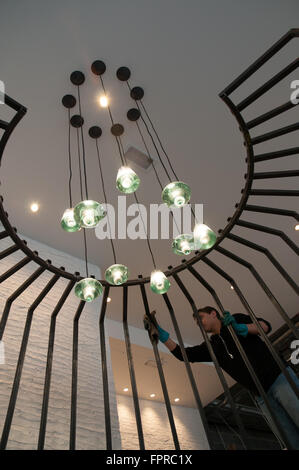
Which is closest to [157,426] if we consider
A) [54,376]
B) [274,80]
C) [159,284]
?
[54,376]

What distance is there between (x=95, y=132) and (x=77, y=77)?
1.99 feet

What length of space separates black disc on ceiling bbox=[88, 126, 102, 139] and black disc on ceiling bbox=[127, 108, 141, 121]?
360mm

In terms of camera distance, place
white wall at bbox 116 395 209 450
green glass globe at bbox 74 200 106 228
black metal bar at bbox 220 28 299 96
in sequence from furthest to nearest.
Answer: white wall at bbox 116 395 209 450 < green glass globe at bbox 74 200 106 228 < black metal bar at bbox 220 28 299 96

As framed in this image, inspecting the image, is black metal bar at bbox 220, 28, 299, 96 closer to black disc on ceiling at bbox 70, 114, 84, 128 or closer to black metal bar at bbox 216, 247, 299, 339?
black metal bar at bbox 216, 247, 299, 339

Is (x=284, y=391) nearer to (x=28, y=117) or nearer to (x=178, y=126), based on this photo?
(x=178, y=126)

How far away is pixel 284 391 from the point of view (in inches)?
95.4

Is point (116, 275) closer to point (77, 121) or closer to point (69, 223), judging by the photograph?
point (69, 223)

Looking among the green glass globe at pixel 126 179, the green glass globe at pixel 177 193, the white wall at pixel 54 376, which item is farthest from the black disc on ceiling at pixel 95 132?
the green glass globe at pixel 177 193

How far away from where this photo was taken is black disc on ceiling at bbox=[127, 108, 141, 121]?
3.77 m

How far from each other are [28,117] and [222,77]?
6.93 ft

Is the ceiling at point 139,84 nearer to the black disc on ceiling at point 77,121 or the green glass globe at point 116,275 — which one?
the black disc on ceiling at point 77,121

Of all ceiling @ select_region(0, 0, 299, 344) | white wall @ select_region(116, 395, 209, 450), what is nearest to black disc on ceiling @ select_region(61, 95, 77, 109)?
ceiling @ select_region(0, 0, 299, 344)

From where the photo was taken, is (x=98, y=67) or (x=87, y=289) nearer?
(x=87, y=289)

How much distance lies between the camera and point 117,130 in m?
3.89
